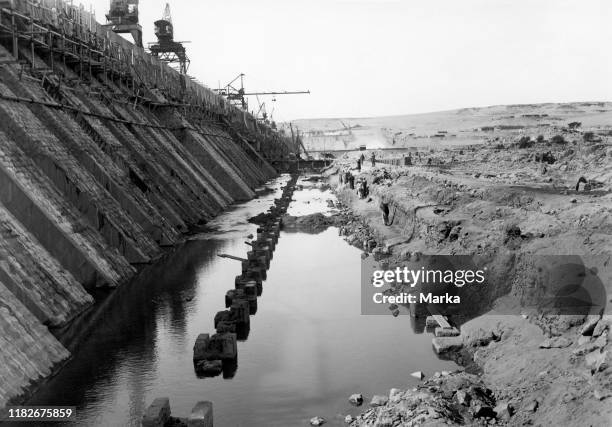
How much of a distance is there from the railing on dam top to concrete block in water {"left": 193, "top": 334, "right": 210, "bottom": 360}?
584 inches

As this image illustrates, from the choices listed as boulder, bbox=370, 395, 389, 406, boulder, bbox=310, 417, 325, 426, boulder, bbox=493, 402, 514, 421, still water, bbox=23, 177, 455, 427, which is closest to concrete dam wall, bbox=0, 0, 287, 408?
still water, bbox=23, 177, 455, 427

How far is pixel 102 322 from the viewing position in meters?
14.4

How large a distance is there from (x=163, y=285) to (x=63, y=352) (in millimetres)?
6637

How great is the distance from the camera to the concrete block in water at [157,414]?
8.74 meters

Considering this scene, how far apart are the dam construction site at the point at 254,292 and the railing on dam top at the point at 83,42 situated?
8.7 inches

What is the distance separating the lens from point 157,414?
882cm

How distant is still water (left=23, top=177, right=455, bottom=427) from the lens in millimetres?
10188

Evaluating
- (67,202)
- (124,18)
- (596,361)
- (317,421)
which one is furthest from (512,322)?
(124,18)

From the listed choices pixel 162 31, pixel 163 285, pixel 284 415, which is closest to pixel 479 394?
pixel 284 415

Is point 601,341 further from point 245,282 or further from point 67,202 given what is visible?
point 67,202

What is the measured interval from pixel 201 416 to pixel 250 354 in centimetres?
412

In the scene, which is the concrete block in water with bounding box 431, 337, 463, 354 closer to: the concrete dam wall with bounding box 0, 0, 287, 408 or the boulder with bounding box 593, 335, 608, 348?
the boulder with bounding box 593, 335, 608, 348

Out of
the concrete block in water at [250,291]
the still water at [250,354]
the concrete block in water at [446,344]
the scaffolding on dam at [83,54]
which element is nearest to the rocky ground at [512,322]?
the concrete block in water at [446,344]

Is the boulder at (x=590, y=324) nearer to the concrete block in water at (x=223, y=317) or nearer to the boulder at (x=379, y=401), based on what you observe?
the boulder at (x=379, y=401)
